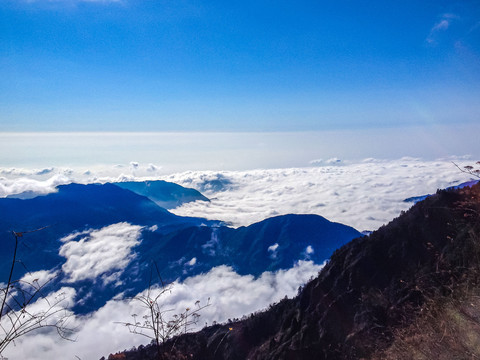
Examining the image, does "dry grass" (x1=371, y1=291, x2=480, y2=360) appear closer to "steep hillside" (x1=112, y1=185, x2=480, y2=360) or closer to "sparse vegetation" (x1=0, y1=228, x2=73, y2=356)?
"sparse vegetation" (x1=0, y1=228, x2=73, y2=356)

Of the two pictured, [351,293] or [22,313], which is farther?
[351,293]

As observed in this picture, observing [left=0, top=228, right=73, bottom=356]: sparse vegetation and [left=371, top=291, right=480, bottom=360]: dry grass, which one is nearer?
[left=0, top=228, right=73, bottom=356]: sparse vegetation

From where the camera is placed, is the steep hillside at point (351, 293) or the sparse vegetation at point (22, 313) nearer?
the sparse vegetation at point (22, 313)

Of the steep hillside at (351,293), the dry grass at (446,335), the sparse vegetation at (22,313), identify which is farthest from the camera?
the steep hillside at (351,293)

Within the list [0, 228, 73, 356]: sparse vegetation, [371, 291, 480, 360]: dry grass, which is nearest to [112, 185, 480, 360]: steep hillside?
[371, 291, 480, 360]: dry grass

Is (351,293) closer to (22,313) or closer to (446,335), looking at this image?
(446,335)

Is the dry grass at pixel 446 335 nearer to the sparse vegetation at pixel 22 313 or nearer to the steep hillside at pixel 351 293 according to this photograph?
the sparse vegetation at pixel 22 313

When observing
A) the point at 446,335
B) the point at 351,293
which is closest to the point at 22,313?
the point at 446,335

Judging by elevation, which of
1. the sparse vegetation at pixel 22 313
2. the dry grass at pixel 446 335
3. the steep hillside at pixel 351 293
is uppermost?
the sparse vegetation at pixel 22 313

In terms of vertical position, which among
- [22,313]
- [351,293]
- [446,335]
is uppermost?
[22,313]

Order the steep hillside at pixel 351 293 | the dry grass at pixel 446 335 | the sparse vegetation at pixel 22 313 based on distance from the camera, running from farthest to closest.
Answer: the steep hillside at pixel 351 293 → the dry grass at pixel 446 335 → the sparse vegetation at pixel 22 313

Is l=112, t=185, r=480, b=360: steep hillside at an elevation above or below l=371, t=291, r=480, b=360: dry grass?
below

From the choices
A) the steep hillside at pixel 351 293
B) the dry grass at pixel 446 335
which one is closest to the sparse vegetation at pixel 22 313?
the dry grass at pixel 446 335

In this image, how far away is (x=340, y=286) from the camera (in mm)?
85250
